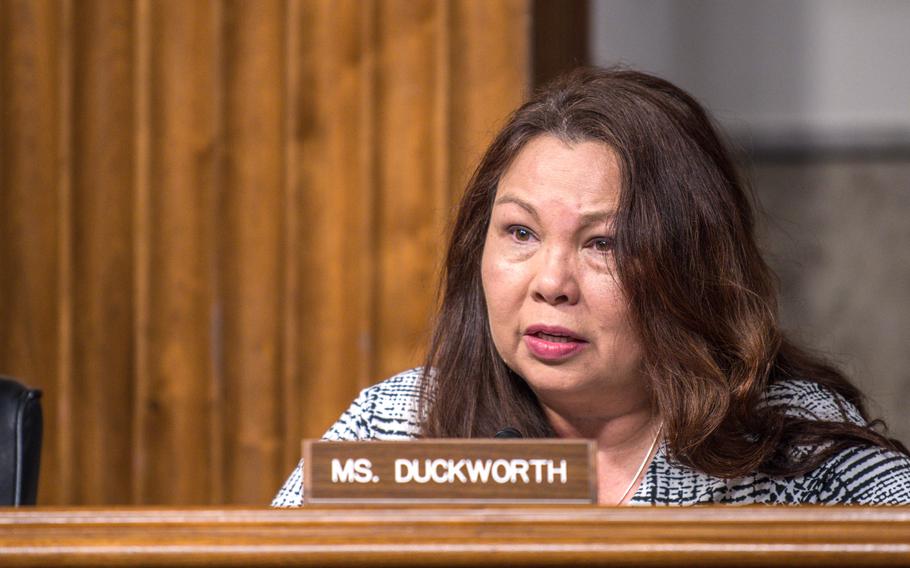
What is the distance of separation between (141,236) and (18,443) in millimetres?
995

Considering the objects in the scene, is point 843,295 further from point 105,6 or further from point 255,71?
point 105,6

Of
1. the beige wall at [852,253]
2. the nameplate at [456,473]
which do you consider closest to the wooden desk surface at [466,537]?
the nameplate at [456,473]

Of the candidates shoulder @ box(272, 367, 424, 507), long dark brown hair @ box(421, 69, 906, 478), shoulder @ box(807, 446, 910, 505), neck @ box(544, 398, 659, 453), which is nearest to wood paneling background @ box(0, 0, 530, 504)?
shoulder @ box(272, 367, 424, 507)

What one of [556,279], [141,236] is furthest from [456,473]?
[141,236]

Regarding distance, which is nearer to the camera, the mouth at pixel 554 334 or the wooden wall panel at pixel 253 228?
the mouth at pixel 554 334

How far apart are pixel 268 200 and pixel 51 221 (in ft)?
1.55

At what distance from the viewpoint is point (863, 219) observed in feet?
13.0

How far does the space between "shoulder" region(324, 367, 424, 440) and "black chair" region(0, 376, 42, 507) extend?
0.43 meters

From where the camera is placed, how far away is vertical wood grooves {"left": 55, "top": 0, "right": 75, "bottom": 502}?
2.40 meters

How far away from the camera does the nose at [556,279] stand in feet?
4.50

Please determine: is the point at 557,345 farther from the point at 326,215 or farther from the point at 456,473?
the point at 326,215

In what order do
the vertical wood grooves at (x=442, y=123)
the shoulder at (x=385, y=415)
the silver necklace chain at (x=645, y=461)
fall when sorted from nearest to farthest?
the silver necklace chain at (x=645, y=461) < the shoulder at (x=385, y=415) < the vertical wood grooves at (x=442, y=123)

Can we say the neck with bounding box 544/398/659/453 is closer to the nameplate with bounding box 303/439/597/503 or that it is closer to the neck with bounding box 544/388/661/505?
the neck with bounding box 544/388/661/505

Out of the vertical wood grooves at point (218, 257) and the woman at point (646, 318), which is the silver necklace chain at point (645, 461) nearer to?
the woman at point (646, 318)
